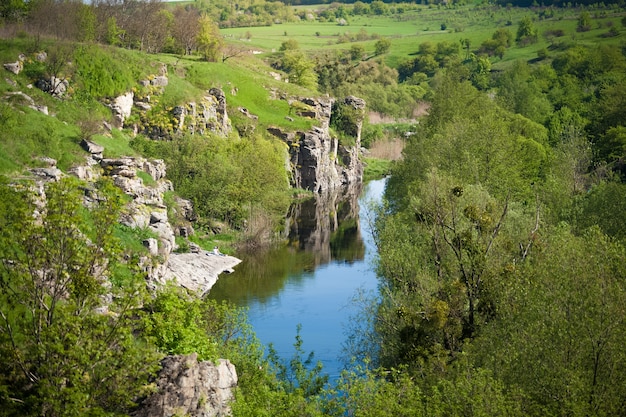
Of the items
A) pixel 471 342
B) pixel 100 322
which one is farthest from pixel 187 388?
pixel 471 342

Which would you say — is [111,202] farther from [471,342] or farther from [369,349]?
[369,349]

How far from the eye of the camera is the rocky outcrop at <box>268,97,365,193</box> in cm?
9862

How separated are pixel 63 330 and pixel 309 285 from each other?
38.4 m

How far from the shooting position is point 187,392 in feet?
80.4

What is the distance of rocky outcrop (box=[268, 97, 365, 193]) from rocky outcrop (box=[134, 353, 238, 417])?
72.2 meters

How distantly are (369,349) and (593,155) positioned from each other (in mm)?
47416

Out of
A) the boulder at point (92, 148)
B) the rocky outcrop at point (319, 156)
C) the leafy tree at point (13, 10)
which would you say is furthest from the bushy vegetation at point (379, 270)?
the rocky outcrop at point (319, 156)

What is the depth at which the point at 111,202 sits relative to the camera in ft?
81.3

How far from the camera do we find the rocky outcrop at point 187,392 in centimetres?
2408

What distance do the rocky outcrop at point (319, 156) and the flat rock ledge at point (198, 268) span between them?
36594 mm

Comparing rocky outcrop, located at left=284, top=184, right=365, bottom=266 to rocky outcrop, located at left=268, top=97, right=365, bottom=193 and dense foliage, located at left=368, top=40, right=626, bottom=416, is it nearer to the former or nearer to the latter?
rocky outcrop, located at left=268, top=97, right=365, bottom=193

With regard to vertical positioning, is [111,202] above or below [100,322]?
above

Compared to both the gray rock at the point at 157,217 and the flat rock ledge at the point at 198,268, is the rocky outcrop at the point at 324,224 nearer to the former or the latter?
the flat rock ledge at the point at 198,268

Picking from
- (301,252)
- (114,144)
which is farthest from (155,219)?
(301,252)
